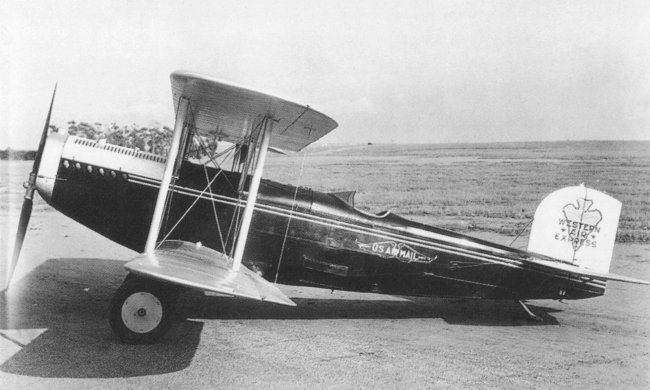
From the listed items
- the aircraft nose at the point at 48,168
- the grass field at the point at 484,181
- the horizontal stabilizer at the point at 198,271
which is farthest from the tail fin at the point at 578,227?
the grass field at the point at 484,181

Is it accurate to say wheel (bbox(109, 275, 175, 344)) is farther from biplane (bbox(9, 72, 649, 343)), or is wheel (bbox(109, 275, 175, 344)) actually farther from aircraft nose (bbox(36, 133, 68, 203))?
aircraft nose (bbox(36, 133, 68, 203))

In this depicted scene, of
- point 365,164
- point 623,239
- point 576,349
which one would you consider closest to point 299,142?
point 576,349

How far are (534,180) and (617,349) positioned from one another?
737 inches

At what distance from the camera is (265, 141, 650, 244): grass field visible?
16.3m

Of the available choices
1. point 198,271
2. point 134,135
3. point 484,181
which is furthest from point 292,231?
point 484,181

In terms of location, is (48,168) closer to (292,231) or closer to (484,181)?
(292,231)

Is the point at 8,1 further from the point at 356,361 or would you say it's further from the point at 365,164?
the point at 365,164

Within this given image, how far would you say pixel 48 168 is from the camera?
5.58m

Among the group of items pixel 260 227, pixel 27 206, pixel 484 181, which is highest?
pixel 484 181

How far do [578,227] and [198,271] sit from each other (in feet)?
16.9

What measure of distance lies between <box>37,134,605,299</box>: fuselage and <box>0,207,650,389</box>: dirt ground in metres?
0.53

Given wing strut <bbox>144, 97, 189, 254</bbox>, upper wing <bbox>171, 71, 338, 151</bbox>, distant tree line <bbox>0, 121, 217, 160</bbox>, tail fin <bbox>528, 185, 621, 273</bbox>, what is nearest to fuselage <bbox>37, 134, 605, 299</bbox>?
tail fin <bbox>528, 185, 621, 273</bbox>

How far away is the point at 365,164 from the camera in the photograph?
30.7 m

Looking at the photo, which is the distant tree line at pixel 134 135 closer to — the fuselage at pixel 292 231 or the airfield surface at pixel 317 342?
the fuselage at pixel 292 231
